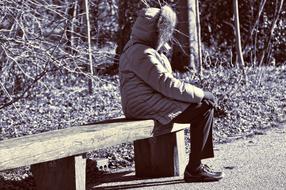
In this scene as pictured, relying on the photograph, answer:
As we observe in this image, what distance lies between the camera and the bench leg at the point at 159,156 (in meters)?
6.58

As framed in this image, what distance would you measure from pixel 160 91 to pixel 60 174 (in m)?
1.13

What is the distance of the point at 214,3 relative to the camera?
1617 cm

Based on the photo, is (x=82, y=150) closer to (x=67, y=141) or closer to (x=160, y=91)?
(x=67, y=141)

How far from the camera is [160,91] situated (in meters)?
6.18

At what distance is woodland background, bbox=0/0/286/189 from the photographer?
304 inches

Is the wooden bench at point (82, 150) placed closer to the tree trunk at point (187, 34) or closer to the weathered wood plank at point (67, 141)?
the weathered wood plank at point (67, 141)

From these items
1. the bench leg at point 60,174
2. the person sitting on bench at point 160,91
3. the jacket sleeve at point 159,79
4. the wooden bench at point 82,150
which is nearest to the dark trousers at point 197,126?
the person sitting on bench at point 160,91

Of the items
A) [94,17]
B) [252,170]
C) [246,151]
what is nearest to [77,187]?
[252,170]

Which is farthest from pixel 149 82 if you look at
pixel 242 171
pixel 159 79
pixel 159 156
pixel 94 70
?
pixel 94 70

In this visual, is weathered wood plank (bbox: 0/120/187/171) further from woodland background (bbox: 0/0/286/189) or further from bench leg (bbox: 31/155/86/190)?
woodland background (bbox: 0/0/286/189)

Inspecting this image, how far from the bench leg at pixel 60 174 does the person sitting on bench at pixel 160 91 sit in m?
0.88

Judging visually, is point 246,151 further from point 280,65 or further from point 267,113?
point 280,65

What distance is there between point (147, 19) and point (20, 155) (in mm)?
1789

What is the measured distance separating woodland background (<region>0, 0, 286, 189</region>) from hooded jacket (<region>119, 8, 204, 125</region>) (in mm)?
956
